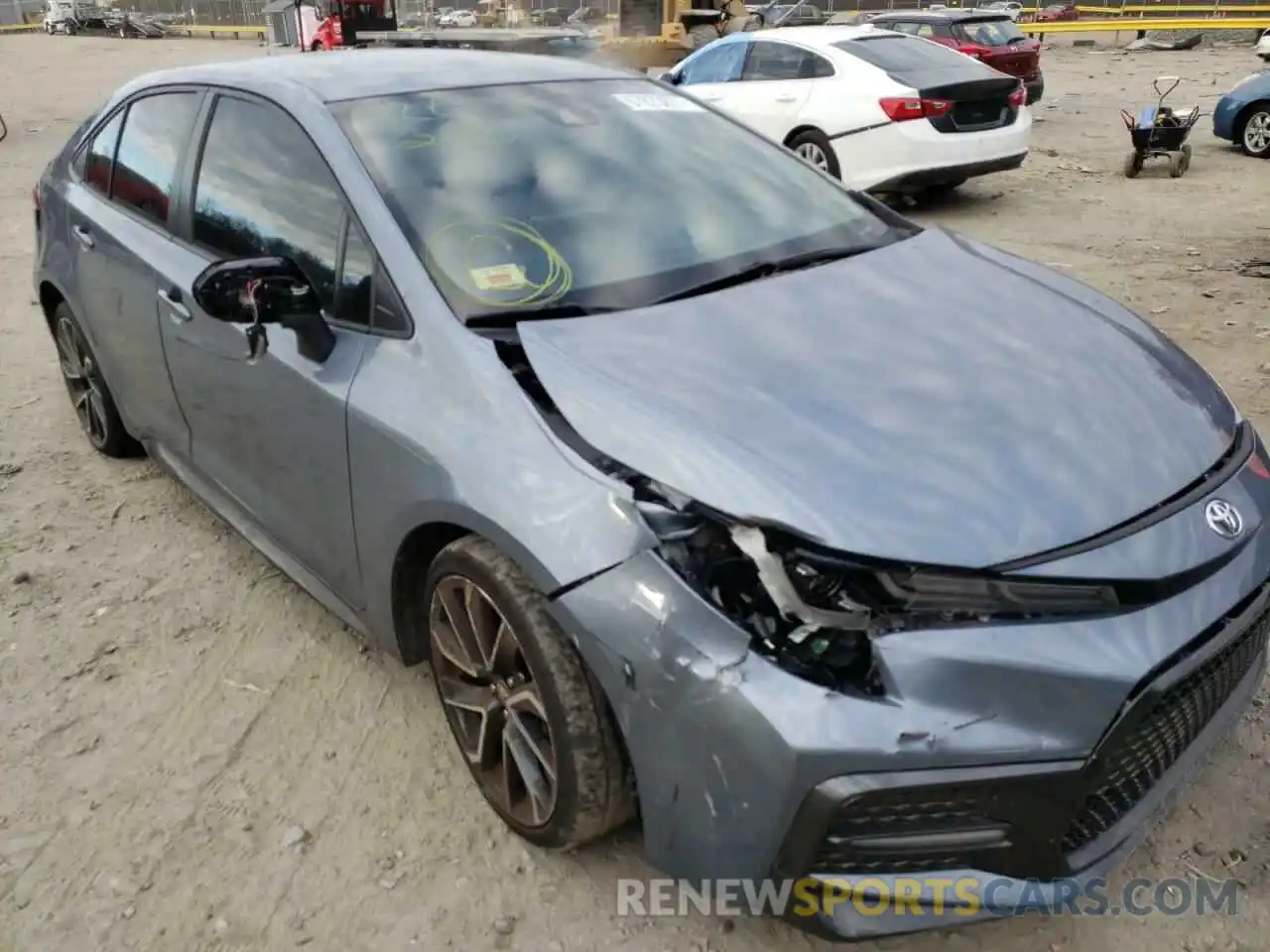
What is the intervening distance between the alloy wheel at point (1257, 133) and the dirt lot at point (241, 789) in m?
8.21

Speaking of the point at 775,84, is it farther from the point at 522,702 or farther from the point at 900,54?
the point at 522,702

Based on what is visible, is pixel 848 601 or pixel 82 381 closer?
pixel 848 601

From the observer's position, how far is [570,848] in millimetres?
2244

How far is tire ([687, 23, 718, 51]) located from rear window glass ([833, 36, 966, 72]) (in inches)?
355

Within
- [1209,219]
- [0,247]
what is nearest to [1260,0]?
[1209,219]

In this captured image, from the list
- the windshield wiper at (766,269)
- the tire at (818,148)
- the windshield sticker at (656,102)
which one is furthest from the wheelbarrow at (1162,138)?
the windshield wiper at (766,269)

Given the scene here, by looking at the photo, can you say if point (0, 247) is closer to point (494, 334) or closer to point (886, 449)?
point (494, 334)

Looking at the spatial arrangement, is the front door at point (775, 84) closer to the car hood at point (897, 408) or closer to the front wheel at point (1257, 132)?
the front wheel at point (1257, 132)

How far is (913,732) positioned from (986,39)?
15.1 meters

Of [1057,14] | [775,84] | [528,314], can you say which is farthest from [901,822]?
[1057,14]

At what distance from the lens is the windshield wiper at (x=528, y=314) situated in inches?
91.9

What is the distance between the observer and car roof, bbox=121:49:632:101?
291 centimetres

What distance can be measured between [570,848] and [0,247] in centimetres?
868

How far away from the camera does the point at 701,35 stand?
59.9 feet
